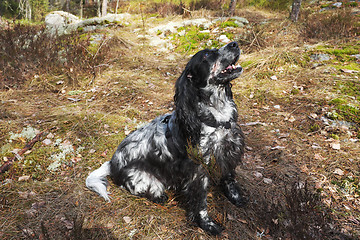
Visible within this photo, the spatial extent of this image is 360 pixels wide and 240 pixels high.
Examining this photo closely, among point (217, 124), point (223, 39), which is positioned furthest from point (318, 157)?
point (223, 39)

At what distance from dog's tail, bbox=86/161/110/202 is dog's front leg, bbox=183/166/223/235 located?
1.06 m

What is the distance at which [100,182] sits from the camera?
2877mm

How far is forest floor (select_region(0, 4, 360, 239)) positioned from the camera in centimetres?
241

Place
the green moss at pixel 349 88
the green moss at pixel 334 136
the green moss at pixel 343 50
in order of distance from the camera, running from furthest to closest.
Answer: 1. the green moss at pixel 343 50
2. the green moss at pixel 349 88
3. the green moss at pixel 334 136

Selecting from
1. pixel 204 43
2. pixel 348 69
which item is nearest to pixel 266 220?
pixel 348 69

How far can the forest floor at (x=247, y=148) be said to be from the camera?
94.7 inches

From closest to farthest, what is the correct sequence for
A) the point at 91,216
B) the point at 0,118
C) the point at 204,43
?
the point at 91,216
the point at 0,118
the point at 204,43

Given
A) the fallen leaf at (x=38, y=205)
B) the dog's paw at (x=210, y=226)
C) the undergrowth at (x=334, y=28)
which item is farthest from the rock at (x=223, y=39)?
the fallen leaf at (x=38, y=205)

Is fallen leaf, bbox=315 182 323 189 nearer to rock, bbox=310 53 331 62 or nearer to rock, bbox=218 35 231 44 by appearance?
rock, bbox=310 53 331 62

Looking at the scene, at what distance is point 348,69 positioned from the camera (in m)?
5.07

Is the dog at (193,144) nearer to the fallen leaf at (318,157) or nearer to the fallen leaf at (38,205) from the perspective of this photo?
the fallen leaf at (38,205)

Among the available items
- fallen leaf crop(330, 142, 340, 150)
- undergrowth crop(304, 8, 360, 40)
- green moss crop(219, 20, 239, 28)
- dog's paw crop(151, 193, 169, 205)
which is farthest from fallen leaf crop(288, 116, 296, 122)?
green moss crop(219, 20, 239, 28)

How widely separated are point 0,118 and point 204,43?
257 inches

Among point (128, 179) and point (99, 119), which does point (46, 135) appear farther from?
point (128, 179)
